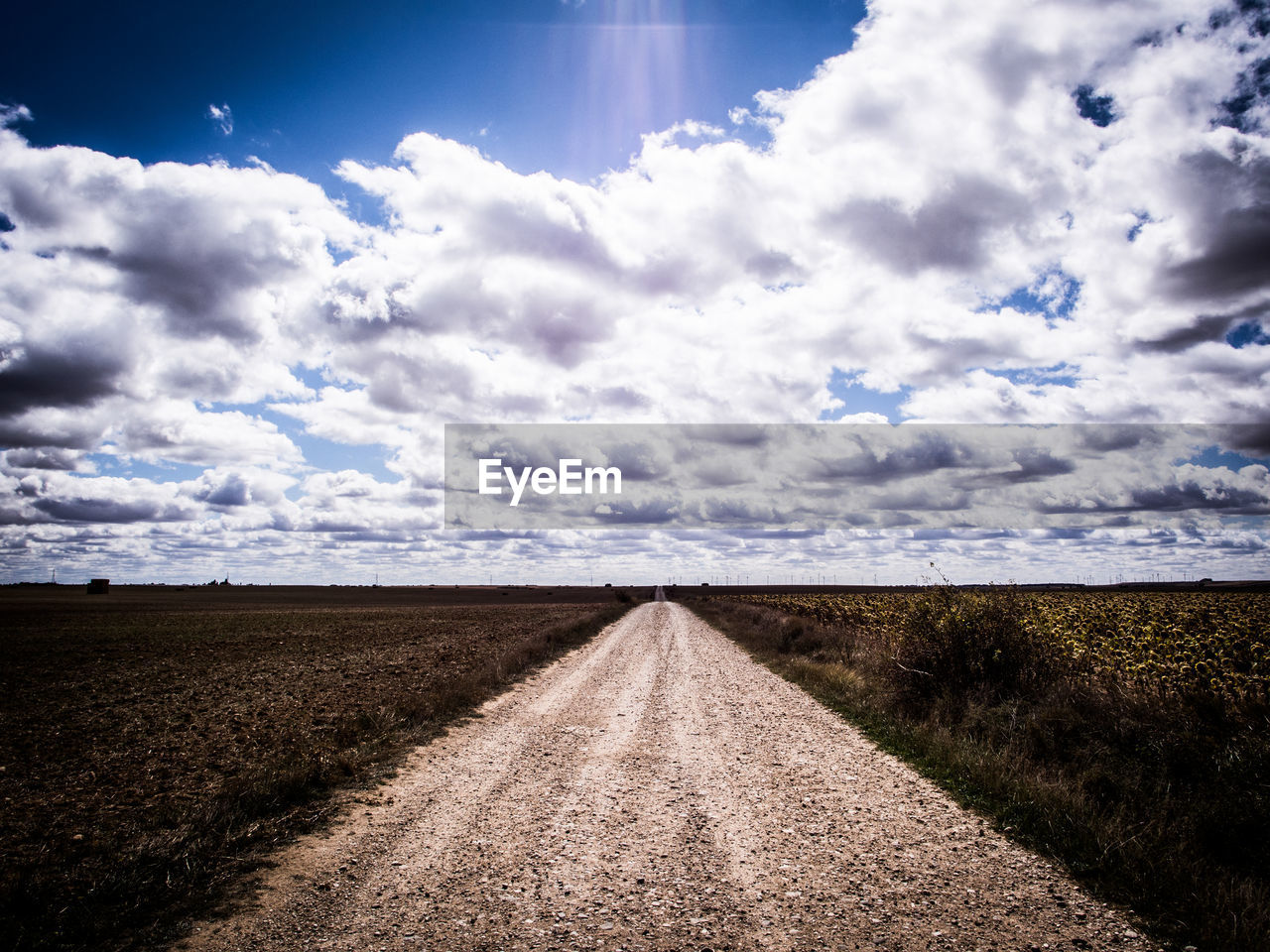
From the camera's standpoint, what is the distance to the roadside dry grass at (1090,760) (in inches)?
212

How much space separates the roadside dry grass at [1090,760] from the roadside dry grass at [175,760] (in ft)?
27.1

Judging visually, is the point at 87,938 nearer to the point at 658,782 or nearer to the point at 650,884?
the point at 650,884

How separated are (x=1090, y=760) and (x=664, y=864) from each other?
638cm

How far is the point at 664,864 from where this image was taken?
607 cm

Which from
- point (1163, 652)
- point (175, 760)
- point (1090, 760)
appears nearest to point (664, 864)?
point (1090, 760)

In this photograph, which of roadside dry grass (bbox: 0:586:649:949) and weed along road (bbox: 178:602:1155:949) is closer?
weed along road (bbox: 178:602:1155:949)

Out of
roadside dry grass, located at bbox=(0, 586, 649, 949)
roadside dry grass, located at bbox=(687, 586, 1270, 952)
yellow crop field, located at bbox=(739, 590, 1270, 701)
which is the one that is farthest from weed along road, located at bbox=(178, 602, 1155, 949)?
yellow crop field, located at bbox=(739, 590, 1270, 701)

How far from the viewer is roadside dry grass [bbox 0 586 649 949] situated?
5520 mm

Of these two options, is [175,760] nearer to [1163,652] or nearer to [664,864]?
[664,864]

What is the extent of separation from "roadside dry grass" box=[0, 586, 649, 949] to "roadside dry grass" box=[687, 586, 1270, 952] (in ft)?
27.1

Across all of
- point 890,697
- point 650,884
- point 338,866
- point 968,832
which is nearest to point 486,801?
point 338,866

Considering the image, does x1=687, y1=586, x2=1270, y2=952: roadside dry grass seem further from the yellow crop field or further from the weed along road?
the yellow crop field

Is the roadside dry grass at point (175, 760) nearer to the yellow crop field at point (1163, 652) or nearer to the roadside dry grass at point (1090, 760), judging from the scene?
the roadside dry grass at point (1090, 760)

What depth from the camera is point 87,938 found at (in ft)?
15.9
